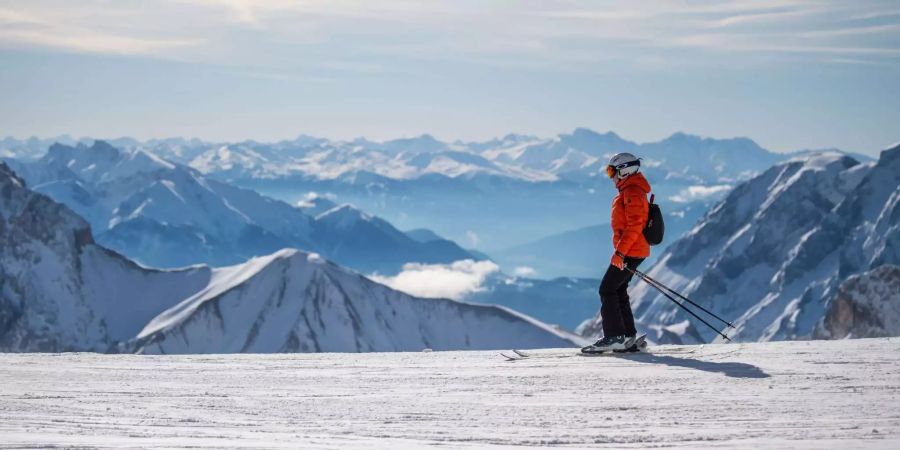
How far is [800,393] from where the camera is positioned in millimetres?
13109

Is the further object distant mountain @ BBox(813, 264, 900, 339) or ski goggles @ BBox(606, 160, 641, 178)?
distant mountain @ BBox(813, 264, 900, 339)

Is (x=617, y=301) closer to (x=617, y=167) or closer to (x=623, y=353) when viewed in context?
(x=623, y=353)

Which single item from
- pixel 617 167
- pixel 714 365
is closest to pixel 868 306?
pixel 714 365

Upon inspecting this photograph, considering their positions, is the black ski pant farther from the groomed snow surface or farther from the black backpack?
the groomed snow surface

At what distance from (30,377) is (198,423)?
4.80m

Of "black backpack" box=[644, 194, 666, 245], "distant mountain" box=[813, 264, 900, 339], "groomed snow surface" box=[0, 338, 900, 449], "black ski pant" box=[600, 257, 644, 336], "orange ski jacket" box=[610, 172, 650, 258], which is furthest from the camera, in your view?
"distant mountain" box=[813, 264, 900, 339]

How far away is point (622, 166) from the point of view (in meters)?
16.1

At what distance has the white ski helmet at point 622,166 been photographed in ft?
52.8

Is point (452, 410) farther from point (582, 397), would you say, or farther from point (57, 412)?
point (57, 412)

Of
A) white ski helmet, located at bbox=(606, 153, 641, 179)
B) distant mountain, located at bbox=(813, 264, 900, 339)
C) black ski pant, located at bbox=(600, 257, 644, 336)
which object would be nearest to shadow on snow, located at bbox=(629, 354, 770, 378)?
black ski pant, located at bbox=(600, 257, 644, 336)

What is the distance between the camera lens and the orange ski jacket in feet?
52.5

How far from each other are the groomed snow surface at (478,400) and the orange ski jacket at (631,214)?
1755 mm

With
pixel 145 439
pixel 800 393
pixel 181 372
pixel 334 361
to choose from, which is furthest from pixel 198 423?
pixel 800 393

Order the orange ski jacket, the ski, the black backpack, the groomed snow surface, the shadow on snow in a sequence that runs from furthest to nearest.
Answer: the ski
the black backpack
the orange ski jacket
the shadow on snow
the groomed snow surface
